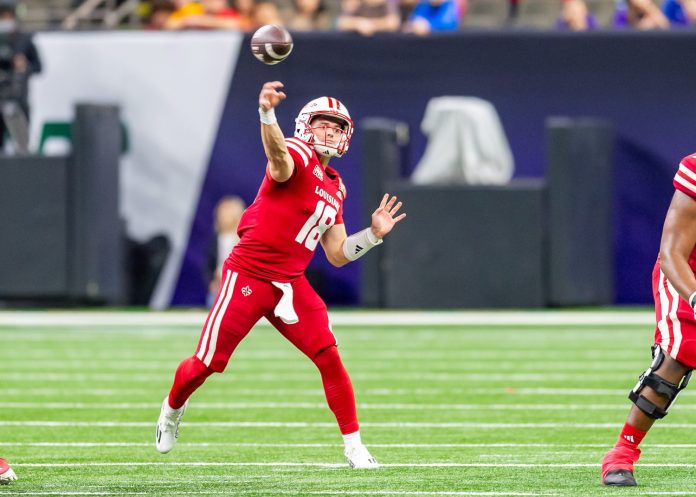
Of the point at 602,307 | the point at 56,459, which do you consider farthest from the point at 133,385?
the point at 602,307

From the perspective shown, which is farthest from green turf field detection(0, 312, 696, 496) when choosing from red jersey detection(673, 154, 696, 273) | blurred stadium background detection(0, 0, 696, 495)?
red jersey detection(673, 154, 696, 273)

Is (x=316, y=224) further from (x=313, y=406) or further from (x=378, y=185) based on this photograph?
(x=378, y=185)

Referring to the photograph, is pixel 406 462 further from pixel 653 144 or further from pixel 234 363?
pixel 653 144

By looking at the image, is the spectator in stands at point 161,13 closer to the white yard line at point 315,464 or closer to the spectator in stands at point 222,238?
the spectator in stands at point 222,238

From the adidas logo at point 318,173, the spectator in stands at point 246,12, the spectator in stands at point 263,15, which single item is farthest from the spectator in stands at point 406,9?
the adidas logo at point 318,173

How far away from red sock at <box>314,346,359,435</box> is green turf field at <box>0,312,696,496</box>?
0.72 feet

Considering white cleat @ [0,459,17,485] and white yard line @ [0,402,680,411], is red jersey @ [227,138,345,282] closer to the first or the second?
white cleat @ [0,459,17,485]

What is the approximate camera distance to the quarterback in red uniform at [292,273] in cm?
691

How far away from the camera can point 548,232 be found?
15.4m

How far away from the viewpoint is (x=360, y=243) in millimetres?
7047

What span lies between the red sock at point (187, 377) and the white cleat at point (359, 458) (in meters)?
0.74

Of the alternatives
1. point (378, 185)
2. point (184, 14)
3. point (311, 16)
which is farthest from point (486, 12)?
point (378, 185)

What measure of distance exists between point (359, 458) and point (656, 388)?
140 cm

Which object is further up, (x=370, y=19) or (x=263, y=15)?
(x=370, y=19)
